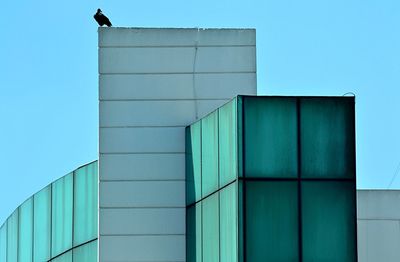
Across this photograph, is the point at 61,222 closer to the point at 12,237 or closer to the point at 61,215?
the point at 61,215

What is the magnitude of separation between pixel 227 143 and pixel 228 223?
1820 mm

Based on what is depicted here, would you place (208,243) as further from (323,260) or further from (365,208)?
(365,208)

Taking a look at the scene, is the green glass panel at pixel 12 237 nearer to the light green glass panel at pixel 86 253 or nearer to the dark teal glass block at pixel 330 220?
the light green glass panel at pixel 86 253

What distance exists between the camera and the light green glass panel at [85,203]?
42250mm

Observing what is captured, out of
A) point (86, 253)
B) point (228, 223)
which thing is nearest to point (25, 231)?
point (86, 253)

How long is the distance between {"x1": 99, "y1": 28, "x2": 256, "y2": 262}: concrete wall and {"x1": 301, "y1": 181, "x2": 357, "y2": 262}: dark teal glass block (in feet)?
17.0

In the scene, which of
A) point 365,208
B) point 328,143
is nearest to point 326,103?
point 328,143

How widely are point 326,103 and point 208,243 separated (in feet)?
14.5

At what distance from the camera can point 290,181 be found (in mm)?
36188

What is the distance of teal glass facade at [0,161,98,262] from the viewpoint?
4247cm

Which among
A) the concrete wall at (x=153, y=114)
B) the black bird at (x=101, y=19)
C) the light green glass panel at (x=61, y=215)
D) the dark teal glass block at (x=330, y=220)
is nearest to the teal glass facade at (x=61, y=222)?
the light green glass panel at (x=61, y=215)

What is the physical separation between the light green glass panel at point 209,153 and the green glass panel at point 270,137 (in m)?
1.87

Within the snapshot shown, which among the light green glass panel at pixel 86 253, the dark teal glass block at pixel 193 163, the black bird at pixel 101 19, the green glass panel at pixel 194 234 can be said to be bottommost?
the light green glass panel at pixel 86 253

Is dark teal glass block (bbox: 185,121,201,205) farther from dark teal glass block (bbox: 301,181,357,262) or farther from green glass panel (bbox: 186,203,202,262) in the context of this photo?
dark teal glass block (bbox: 301,181,357,262)
